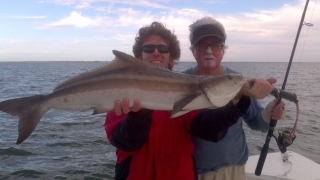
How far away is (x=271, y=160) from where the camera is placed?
23.8ft

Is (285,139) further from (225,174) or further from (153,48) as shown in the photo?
(153,48)

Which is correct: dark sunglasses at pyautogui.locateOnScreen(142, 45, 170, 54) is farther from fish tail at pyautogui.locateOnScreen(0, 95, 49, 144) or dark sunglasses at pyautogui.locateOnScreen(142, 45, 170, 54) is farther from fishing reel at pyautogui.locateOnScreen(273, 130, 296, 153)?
fishing reel at pyautogui.locateOnScreen(273, 130, 296, 153)

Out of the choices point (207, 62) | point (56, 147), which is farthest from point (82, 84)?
point (56, 147)

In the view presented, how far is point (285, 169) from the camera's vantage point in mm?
6777

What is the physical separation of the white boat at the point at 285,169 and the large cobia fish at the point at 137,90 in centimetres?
357

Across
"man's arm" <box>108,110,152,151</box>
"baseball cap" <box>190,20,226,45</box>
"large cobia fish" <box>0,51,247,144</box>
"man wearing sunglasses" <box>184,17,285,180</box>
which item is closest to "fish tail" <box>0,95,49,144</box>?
"large cobia fish" <box>0,51,247,144</box>

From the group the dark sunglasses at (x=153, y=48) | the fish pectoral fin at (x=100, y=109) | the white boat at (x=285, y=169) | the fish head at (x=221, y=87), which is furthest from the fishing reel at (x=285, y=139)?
the fish pectoral fin at (x=100, y=109)

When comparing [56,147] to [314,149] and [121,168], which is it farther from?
[314,149]

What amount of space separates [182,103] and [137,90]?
553 millimetres

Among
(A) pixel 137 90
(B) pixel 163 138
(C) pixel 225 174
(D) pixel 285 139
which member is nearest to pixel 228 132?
(C) pixel 225 174

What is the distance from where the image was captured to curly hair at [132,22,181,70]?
4.41m

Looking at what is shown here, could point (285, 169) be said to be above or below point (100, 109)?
below

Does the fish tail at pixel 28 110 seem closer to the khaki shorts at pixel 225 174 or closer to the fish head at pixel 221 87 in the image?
the fish head at pixel 221 87

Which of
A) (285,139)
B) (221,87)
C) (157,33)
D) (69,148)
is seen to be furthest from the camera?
(69,148)
